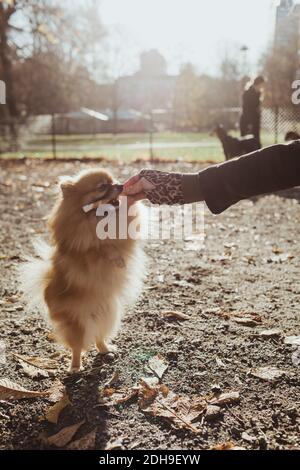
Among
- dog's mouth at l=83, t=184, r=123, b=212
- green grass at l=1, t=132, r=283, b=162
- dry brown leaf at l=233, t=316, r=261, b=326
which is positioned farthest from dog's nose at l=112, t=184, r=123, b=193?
green grass at l=1, t=132, r=283, b=162

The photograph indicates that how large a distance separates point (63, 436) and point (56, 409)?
262 mm

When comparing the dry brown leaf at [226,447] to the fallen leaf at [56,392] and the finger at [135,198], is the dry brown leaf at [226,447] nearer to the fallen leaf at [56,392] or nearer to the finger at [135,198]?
the fallen leaf at [56,392]

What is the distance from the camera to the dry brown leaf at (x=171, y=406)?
97.3 inches

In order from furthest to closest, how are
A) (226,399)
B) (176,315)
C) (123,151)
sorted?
(123,151) → (176,315) → (226,399)

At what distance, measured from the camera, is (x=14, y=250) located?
5.84 m

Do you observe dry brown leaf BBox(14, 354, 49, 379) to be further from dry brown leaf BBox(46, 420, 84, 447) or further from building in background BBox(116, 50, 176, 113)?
building in background BBox(116, 50, 176, 113)

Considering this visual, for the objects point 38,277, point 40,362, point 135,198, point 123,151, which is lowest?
point 40,362

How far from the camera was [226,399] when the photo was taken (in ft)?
8.70

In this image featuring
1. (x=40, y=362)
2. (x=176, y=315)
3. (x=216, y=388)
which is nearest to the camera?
(x=216, y=388)

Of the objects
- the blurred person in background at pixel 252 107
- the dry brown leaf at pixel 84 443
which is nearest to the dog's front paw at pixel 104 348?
the dry brown leaf at pixel 84 443

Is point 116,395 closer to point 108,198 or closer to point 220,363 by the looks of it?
point 220,363

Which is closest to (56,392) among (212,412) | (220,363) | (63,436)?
(63,436)

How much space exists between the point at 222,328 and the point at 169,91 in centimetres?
7251

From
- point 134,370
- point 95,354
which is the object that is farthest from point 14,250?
point 134,370
